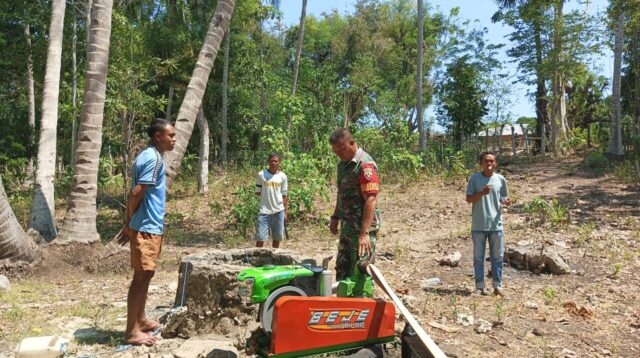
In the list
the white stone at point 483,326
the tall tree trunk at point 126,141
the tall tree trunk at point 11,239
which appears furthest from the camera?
the tall tree trunk at point 126,141

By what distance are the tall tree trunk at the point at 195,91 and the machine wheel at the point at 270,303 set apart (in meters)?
4.19

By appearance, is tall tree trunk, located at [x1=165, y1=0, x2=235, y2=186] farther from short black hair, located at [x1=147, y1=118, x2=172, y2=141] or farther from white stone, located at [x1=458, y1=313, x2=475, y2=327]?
white stone, located at [x1=458, y1=313, x2=475, y2=327]

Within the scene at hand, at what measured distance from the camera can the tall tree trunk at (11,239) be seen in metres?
6.25

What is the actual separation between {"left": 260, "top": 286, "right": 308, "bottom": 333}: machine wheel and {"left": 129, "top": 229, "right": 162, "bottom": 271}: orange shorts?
939 mm

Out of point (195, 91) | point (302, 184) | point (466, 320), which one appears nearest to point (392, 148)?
point (302, 184)

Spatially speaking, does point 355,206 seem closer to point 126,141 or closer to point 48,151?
point 48,151

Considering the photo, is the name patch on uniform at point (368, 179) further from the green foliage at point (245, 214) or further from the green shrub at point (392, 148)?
the green shrub at point (392, 148)

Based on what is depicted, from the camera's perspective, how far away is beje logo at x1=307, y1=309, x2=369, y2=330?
3.28 metres

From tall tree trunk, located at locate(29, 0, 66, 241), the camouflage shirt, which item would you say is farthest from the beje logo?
tall tree trunk, located at locate(29, 0, 66, 241)

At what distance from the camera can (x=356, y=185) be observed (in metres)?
3.97

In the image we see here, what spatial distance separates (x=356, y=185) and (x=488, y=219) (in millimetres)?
2406

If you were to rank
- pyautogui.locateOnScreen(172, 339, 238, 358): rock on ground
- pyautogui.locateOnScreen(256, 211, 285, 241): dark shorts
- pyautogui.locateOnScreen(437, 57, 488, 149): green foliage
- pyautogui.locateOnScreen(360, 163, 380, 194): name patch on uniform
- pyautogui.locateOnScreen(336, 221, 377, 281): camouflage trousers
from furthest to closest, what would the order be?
pyautogui.locateOnScreen(437, 57, 488, 149): green foliage → pyautogui.locateOnScreen(256, 211, 285, 241): dark shorts → pyautogui.locateOnScreen(336, 221, 377, 281): camouflage trousers → pyautogui.locateOnScreen(360, 163, 380, 194): name patch on uniform → pyautogui.locateOnScreen(172, 339, 238, 358): rock on ground

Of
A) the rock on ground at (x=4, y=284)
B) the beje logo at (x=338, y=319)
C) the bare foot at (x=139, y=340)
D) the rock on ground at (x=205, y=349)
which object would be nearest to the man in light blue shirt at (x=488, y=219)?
the beje logo at (x=338, y=319)

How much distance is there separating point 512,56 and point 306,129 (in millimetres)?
9785
